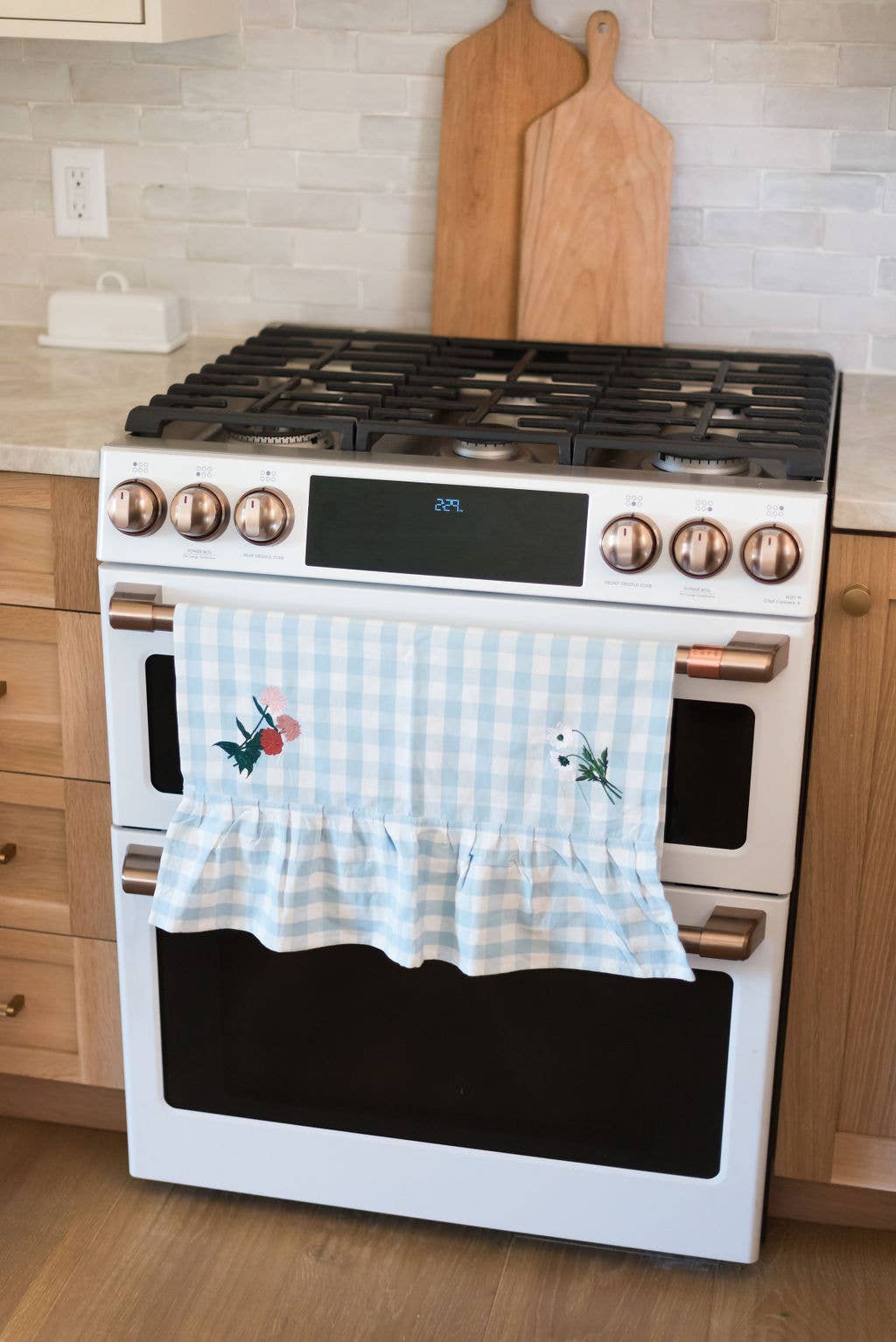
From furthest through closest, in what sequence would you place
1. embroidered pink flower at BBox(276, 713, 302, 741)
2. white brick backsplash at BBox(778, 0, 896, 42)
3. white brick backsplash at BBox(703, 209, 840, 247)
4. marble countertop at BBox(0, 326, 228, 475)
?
white brick backsplash at BBox(703, 209, 840, 247)
white brick backsplash at BBox(778, 0, 896, 42)
marble countertop at BBox(0, 326, 228, 475)
embroidered pink flower at BBox(276, 713, 302, 741)

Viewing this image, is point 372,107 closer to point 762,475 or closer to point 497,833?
point 762,475

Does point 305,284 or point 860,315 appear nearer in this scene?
point 860,315

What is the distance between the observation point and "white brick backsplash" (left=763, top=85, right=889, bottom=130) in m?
1.98

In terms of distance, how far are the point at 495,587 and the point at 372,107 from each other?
0.97 meters

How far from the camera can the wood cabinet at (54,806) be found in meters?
1.69

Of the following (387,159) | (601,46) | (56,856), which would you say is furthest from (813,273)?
(56,856)

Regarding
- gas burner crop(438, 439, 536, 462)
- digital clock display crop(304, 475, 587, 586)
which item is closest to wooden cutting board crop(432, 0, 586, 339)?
gas burner crop(438, 439, 536, 462)

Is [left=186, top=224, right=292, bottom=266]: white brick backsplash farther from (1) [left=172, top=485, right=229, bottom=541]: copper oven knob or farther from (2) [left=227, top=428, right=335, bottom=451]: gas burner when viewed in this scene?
(1) [left=172, top=485, right=229, bottom=541]: copper oven knob

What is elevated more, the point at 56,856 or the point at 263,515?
the point at 263,515

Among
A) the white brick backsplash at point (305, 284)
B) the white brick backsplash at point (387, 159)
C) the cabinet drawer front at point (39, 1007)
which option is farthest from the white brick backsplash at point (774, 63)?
the cabinet drawer front at point (39, 1007)

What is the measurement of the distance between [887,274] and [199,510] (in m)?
1.10

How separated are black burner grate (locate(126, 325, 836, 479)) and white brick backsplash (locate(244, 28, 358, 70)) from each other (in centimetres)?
38

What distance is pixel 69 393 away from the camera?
1.88 meters

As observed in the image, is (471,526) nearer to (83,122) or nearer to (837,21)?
(837,21)
